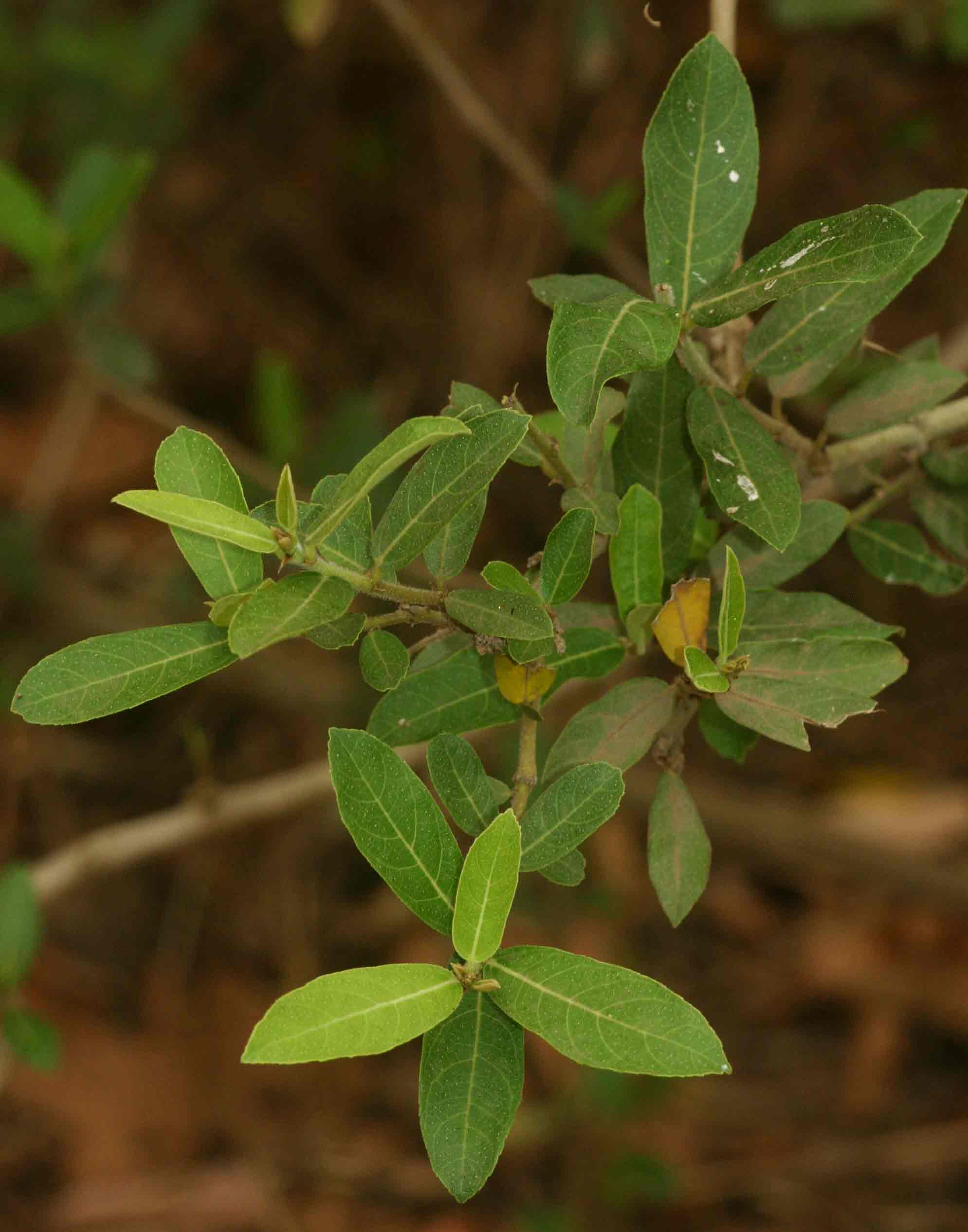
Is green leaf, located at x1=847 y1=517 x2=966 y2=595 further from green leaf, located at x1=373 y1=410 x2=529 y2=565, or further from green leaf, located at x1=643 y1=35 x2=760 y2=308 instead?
green leaf, located at x1=373 y1=410 x2=529 y2=565

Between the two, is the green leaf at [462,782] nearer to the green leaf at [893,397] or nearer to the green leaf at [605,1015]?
the green leaf at [605,1015]

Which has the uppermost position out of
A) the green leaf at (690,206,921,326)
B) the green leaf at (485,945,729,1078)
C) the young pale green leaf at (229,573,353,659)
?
the green leaf at (690,206,921,326)

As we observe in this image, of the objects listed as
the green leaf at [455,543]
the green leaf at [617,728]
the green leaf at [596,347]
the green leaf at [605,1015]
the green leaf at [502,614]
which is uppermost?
the green leaf at [596,347]

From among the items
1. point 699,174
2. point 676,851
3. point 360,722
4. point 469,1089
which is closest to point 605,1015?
point 469,1089

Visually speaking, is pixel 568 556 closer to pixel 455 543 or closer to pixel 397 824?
pixel 455 543

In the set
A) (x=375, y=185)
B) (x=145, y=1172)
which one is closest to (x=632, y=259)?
(x=375, y=185)

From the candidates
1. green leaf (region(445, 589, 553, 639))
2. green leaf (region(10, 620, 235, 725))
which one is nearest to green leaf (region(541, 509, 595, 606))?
green leaf (region(445, 589, 553, 639))

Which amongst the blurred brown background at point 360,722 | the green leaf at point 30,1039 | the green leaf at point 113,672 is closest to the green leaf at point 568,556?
the green leaf at point 113,672
